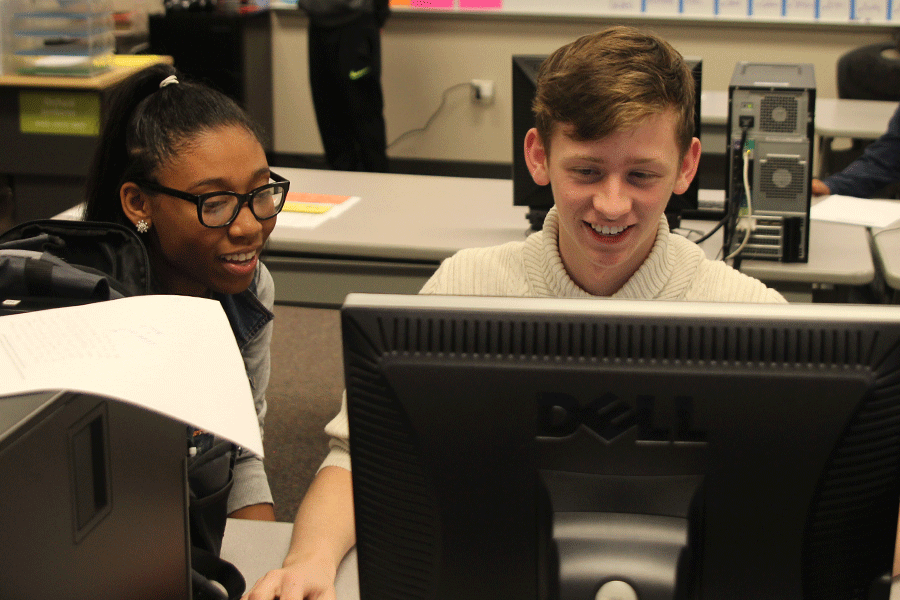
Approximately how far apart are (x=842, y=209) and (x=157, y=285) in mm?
1708

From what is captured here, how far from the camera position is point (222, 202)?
1.31 m

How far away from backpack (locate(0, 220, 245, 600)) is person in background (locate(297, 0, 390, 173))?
3413 mm

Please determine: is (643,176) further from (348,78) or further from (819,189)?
(348,78)

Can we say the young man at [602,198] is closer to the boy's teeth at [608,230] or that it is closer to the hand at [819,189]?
the boy's teeth at [608,230]

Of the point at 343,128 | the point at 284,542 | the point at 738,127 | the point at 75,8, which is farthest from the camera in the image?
the point at 343,128

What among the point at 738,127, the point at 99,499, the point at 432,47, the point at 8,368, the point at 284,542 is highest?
the point at 432,47

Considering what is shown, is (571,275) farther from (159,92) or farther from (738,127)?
(738,127)

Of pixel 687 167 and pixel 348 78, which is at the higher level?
pixel 348 78

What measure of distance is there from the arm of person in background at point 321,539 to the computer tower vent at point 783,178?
1194mm

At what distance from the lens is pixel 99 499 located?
0.72 meters

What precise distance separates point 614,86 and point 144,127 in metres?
0.70

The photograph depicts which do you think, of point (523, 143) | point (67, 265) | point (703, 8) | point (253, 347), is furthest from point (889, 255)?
point (703, 8)

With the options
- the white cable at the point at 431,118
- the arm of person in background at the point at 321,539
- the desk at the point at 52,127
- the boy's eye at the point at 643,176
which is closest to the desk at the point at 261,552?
the arm of person in background at the point at 321,539

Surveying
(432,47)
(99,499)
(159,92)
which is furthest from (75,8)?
(99,499)
